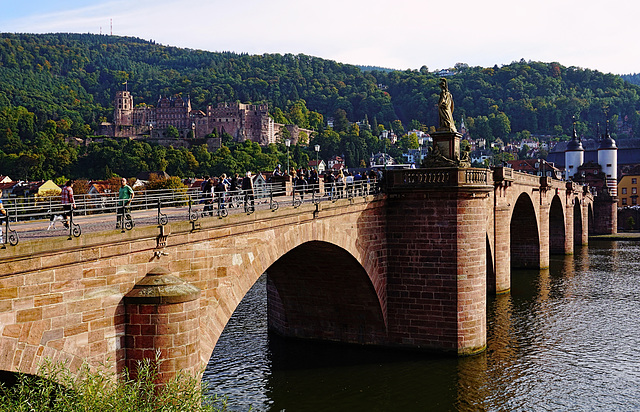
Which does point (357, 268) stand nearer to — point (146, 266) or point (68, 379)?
point (146, 266)

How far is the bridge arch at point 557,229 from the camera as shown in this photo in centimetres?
6156

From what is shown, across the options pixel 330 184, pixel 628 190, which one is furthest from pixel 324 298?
pixel 628 190

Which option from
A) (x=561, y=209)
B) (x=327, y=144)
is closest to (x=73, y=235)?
(x=561, y=209)

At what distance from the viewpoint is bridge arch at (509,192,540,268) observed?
4928 centimetres

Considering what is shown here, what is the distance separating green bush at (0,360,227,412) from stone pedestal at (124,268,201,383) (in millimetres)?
455

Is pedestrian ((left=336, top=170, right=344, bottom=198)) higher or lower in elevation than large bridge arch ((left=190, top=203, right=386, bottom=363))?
higher

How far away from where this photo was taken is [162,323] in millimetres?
12797

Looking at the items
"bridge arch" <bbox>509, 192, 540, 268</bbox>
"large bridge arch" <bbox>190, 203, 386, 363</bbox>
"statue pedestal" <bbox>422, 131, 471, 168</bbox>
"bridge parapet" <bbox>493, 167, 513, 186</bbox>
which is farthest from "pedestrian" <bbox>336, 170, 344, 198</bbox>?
"bridge arch" <bbox>509, 192, 540, 268</bbox>

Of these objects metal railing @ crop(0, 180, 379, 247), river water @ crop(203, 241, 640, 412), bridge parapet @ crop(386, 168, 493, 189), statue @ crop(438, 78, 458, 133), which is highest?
statue @ crop(438, 78, 458, 133)

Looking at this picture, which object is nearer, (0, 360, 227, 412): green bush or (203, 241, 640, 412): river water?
(0, 360, 227, 412): green bush

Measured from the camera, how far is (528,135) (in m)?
191

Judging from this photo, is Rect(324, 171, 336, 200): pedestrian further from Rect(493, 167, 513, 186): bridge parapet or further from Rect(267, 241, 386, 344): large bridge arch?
Rect(493, 167, 513, 186): bridge parapet

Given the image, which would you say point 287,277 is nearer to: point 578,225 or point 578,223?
point 578,223

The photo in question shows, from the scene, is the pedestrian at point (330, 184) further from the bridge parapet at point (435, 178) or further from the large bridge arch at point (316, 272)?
the bridge parapet at point (435, 178)
